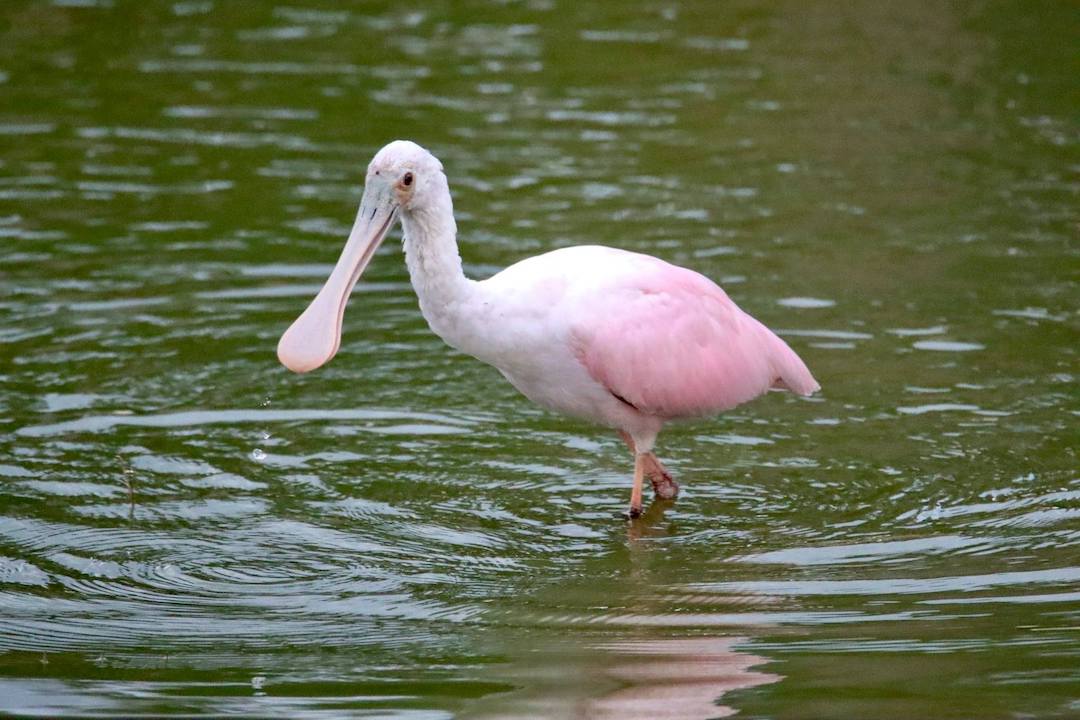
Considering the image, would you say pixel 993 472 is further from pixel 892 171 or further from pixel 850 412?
pixel 892 171

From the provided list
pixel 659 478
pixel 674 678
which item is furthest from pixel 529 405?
pixel 674 678

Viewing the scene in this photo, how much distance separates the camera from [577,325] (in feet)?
23.7

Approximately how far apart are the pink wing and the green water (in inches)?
15.4

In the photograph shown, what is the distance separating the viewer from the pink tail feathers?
809 cm

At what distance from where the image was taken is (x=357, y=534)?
7.34m

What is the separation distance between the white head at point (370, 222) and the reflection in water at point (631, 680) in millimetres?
1768

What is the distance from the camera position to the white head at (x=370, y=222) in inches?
271

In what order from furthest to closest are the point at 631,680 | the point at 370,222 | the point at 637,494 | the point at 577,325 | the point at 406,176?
the point at 637,494 → the point at 577,325 → the point at 370,222 → the point at 406,176 → the point at 631,680

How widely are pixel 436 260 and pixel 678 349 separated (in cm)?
130

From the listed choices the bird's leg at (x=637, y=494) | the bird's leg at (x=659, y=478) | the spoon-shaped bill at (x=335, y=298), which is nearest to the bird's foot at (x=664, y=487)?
the bird's leg at (x=659, y=478)

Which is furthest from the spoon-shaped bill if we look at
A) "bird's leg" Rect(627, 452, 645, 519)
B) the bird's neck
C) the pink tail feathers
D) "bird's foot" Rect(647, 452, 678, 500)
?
the pink tail feathers

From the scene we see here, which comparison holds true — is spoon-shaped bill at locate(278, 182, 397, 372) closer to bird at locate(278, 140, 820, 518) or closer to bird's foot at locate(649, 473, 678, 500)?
bird at locate(278, 140, 820, 518)

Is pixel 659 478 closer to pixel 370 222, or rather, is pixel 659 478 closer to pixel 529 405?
pixel 529 405

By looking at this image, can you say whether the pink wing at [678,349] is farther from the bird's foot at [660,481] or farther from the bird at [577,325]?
the bird's foot at [660,481]
